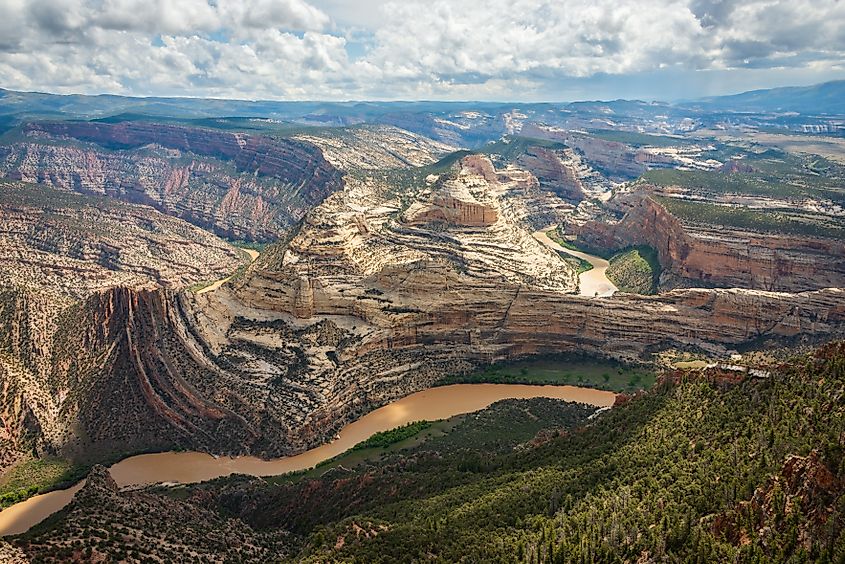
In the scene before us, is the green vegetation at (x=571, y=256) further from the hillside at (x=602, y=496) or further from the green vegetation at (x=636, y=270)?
the hillside at (x=602, y=496)

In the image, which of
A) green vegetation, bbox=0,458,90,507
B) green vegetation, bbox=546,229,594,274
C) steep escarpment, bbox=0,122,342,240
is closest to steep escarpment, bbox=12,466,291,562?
green vegetation, bbox=0,458,90,507

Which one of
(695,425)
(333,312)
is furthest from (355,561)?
(333,312)

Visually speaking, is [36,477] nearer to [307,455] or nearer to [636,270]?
[307,455]

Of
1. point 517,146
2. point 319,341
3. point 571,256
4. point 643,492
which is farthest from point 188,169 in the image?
point 643,492

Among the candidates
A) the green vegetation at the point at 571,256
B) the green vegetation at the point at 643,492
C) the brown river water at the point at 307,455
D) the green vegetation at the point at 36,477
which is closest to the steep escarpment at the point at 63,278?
the green vegetation at the point at 36,477

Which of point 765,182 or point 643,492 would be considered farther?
point 765,182

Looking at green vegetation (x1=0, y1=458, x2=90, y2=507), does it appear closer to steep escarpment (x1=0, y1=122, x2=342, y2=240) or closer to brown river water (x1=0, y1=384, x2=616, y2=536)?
brown river water (x1=0, y1=384, x2=616, y2=536)

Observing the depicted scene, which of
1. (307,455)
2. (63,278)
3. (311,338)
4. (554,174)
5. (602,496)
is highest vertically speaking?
(554,174)
